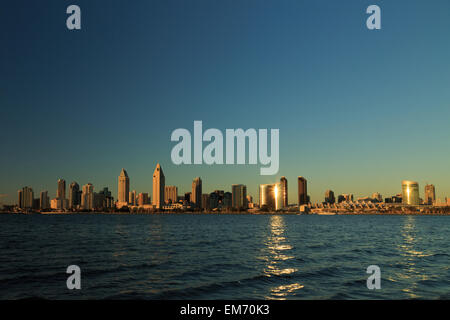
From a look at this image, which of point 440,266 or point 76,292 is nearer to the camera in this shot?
point 76,292

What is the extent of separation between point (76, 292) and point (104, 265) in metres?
11.2

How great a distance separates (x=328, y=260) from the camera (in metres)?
36.7
